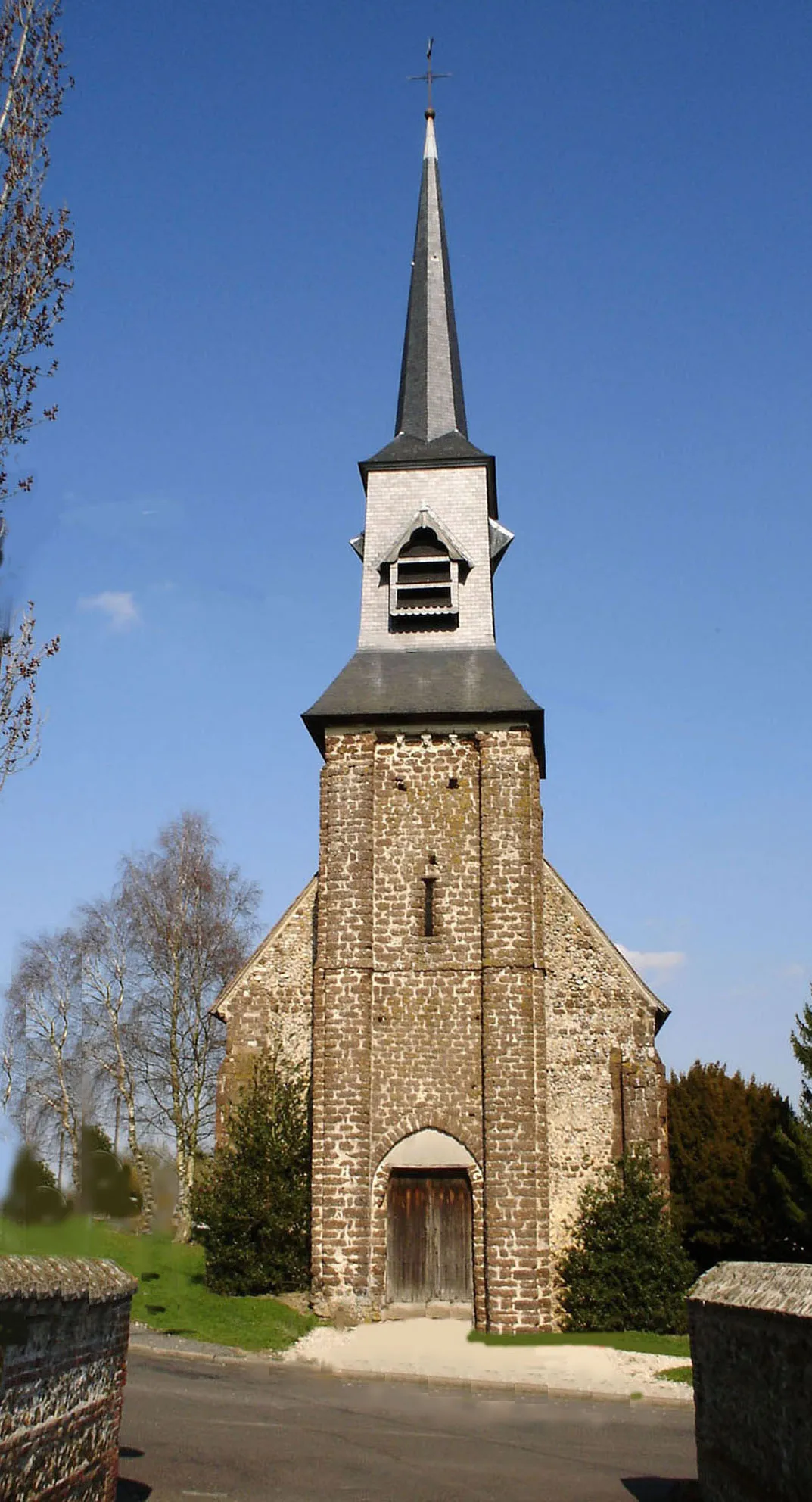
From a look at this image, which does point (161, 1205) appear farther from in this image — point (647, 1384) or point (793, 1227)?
point (793, 1227)

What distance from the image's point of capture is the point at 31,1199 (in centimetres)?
764

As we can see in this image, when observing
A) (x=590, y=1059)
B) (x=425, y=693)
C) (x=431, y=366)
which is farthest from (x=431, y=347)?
(x=590, y=1059)

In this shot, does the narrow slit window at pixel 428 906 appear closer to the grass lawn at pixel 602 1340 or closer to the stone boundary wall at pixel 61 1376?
the grass lawn at pixel 602 1340

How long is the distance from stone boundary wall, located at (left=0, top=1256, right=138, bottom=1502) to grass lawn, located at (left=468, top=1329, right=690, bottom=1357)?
10175 millimetres

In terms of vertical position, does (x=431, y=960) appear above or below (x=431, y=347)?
below

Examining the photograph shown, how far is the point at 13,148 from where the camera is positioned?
30.3 ft

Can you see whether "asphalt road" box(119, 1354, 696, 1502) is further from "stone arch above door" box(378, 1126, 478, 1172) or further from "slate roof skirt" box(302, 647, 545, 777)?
"slate roof skirt" box(302, 647, 545, 777)

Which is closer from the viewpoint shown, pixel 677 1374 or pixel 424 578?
pixel 677 1374

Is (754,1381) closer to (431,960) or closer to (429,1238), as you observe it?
(429,1238)

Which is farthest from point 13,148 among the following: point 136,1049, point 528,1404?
point 136,1049

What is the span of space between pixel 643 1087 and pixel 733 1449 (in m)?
12.4

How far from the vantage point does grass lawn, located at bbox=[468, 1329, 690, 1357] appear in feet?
53.4

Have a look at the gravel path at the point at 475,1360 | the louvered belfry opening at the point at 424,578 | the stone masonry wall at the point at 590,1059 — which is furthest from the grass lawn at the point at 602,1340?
the louvered belfry opening at the point at 424,578

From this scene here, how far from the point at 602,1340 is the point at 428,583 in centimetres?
1235
